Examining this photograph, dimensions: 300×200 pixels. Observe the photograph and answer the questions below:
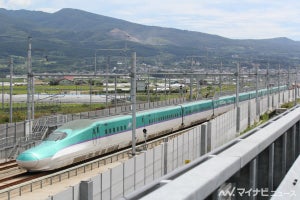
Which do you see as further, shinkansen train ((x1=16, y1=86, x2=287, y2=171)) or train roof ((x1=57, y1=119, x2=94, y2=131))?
train roof ((x1=57, y1=119, x2=94, y2=131))

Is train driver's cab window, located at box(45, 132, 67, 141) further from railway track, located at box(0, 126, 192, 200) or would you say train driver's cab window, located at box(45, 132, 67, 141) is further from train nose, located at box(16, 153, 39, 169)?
train nose, located at box(16, 153, 39, 169)

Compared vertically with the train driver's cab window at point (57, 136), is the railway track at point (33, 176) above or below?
below

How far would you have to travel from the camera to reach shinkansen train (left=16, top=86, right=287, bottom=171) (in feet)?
76.9

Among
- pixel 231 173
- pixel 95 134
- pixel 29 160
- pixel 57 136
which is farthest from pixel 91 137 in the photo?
pixel 231 173

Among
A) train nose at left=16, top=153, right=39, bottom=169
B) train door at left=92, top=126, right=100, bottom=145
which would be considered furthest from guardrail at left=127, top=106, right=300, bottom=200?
train door at left=92, top=126, right=100, bottom=145

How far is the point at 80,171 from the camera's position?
978 inches

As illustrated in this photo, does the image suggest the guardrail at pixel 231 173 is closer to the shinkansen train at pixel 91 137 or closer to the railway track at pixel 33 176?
the railway track at pixel 33 176

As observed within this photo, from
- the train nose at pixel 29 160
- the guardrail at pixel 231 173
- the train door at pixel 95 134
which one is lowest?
the train nose at pixel 29 160

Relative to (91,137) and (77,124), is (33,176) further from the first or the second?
(91,137)

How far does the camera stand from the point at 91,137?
27031mm

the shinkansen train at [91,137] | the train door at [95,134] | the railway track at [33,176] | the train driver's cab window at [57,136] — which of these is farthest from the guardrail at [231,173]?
the train door at [95,134]

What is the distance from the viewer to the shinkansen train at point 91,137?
76.9ft

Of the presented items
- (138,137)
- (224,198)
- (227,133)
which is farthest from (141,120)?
(224,198)

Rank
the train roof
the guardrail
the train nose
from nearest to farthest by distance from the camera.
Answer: the guardrail, the train nose, the train roof
